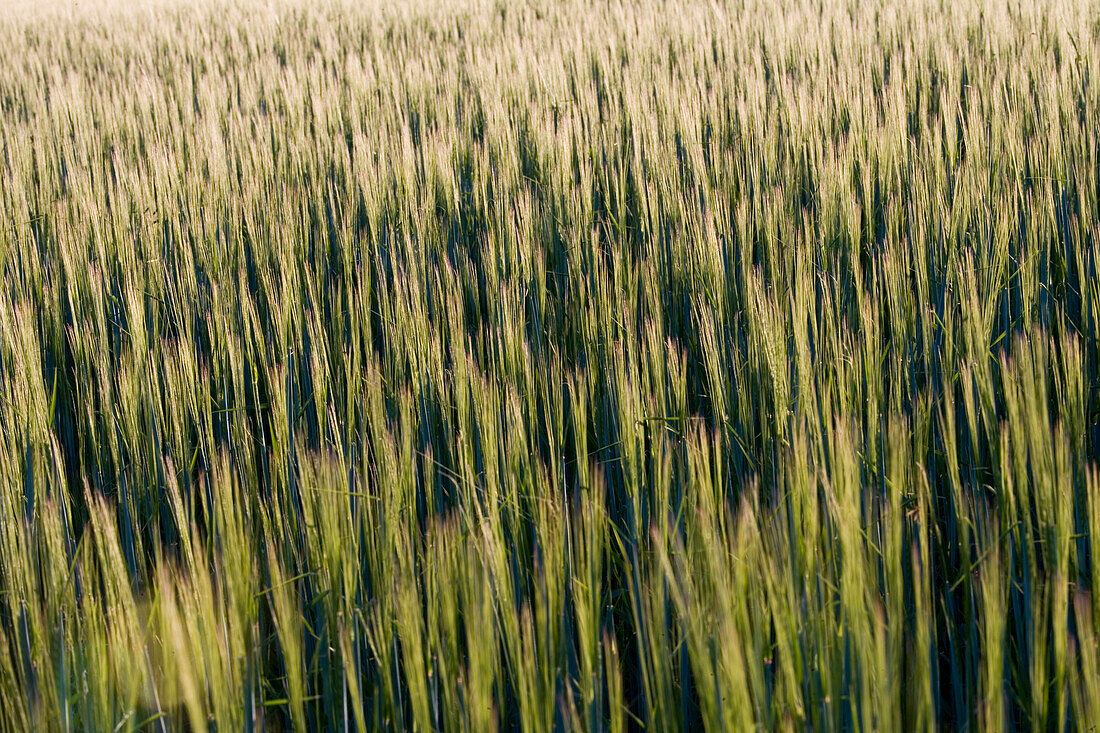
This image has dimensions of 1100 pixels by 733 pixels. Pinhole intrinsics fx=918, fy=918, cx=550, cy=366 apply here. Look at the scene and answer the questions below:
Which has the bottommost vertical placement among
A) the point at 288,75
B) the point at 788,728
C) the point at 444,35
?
the point at 788,728

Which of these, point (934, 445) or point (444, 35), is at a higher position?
point (444, 35)

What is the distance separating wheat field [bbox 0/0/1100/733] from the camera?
2.34ft

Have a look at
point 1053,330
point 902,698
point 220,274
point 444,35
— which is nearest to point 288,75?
point 444,35

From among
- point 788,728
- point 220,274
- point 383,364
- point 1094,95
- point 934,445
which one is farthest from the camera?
point 1094,95

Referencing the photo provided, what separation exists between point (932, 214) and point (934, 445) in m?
0.78

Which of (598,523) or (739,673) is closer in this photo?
(739,673)

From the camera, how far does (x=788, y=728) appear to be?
23.0 inches

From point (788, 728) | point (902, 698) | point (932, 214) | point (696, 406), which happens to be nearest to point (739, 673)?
point (788, 728)

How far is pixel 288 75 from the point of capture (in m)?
3.54

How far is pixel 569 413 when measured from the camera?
1303 millimetres

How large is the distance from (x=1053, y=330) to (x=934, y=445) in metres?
0.45

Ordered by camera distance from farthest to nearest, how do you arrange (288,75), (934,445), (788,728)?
(288,75) → (934,445) → (788,728)

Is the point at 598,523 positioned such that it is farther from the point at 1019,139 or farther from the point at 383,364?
the point at 1019,139

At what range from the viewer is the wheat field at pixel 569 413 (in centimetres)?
71
